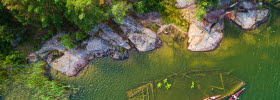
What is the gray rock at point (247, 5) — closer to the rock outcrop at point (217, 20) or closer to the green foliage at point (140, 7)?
the rock outcrop at point (217, 20)

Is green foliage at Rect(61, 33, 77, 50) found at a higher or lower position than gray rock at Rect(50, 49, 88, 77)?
higher

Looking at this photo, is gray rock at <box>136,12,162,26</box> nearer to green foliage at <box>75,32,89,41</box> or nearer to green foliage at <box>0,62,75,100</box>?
green foliage at <box>75,32,89,41</box>

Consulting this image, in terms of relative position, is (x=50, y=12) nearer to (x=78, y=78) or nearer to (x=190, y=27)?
A: (x=78, y=78)

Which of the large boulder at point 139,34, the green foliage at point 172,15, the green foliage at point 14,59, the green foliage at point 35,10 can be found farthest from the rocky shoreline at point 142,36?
the green foliage at point 35,10

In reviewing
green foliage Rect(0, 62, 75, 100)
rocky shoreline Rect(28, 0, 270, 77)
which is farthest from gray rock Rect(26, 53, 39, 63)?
green foliage Rect(0, 62, 75, 100)

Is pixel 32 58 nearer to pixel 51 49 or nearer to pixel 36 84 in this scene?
pixel 51 49

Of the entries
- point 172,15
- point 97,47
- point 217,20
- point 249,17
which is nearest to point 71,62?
point 97,47
